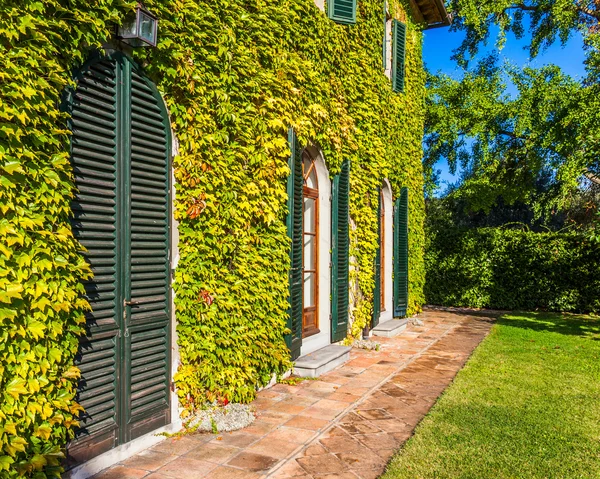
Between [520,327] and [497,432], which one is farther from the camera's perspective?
[520,327]

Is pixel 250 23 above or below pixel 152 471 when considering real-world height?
above

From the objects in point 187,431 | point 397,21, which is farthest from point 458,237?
point 187,431

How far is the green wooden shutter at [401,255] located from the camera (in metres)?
10.4

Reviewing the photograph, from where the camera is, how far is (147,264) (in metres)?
3.95

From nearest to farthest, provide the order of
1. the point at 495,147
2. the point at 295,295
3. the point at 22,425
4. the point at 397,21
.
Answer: the point at 22,425 → the point at 295,295 → the point at 397,21 → the point at 495,147

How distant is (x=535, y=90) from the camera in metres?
12.5

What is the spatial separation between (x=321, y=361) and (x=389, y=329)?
3164 mm

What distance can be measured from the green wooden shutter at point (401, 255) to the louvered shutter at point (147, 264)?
6.95 metres

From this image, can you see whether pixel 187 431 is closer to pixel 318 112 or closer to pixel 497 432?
pixel 497 432

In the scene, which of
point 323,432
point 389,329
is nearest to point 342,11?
point 389,329

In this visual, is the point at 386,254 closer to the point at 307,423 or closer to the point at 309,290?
the point at 309,290

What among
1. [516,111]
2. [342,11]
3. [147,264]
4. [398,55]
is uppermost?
[398,55]

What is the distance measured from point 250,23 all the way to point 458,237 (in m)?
11.7

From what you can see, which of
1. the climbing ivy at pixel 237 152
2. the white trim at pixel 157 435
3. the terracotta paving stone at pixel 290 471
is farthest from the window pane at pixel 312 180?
the terracotta paving stone at pixel 290 471
